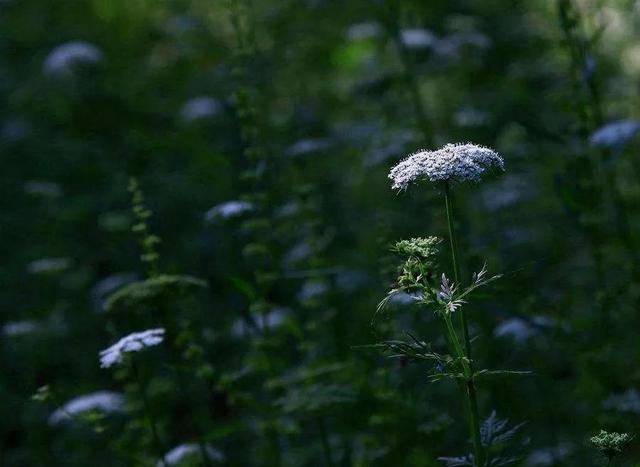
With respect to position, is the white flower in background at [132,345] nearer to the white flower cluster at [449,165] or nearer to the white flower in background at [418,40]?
the white flower cluster at [449,165]

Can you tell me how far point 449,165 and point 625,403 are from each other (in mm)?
1983

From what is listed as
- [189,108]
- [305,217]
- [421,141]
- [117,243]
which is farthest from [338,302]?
[189,108]

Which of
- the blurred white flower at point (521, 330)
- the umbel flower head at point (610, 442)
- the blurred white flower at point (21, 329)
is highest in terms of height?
the blurred white flower at point (21, 329)

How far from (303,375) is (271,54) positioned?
5.09 meters

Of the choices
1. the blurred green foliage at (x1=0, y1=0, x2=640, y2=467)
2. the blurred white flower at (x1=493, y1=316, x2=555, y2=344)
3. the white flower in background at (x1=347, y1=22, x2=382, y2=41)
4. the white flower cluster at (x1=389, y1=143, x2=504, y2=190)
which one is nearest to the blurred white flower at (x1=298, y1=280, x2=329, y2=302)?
the blurred green foliage at (x1=0, y1=0, x2=640, y2=467)

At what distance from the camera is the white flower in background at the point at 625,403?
360 centimetres

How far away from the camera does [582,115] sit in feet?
13.0

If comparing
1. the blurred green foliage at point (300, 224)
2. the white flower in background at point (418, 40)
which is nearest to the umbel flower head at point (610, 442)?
the blurred green foliage at point (300, 224)

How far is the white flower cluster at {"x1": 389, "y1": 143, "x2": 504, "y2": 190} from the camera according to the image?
2.19 m

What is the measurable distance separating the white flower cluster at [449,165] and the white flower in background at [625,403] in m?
1.76

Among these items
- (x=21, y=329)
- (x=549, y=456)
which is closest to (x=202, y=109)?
(x=21, y=329)

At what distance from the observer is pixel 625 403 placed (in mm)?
3666

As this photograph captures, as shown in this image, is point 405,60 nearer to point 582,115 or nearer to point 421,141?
point 421,141

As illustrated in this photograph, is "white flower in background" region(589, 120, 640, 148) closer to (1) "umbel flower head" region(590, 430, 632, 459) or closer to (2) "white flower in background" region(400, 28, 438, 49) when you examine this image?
(1) "umbel flower head" region(590, 430, 632, 459)
